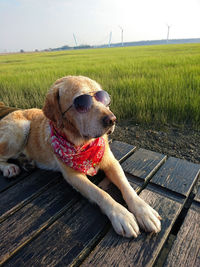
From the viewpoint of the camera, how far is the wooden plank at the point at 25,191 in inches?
69.2

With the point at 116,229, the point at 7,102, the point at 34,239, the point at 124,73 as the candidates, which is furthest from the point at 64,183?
the point at 124,73

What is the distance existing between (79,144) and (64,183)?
0.46 metres

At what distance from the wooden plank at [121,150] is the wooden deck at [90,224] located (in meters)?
0.21

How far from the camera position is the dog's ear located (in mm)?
1990

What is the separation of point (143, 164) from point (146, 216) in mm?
835

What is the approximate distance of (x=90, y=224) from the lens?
153 centimetres

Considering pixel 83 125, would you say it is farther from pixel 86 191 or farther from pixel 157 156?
pixel 157 156

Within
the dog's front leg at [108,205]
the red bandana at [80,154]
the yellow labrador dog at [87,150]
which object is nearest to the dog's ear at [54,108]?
the yellow labrador dog at [87,150]

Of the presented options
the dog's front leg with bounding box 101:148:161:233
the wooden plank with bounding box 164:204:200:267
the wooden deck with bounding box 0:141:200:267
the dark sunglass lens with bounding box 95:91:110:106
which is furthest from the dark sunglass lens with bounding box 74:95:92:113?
the wooden plank with bounding box 164:204:200:267

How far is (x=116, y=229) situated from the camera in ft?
4.76

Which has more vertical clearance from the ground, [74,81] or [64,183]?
[74,81]

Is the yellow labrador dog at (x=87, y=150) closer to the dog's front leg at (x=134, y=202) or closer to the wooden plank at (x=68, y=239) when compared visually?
the dog's front leg at (x=134, y=202)

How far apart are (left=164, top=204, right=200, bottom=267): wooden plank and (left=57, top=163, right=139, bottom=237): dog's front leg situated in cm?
28

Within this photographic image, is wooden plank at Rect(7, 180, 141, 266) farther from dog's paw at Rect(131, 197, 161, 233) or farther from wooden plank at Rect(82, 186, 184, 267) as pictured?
dog's paw at Rect(131, 197, 161, 233)
